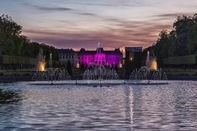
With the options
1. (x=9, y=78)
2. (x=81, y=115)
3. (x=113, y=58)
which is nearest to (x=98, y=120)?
(x=81, y=115)

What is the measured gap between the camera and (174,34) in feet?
343

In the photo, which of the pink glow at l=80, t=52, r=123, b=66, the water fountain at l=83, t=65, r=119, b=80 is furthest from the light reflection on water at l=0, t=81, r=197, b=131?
the pink glow at l=80, t=52, r=123, b=66

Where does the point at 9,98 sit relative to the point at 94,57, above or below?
below

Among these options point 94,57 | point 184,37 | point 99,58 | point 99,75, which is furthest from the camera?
point 94,57

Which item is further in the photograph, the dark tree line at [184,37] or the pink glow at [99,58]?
the pink glow at [99,58]

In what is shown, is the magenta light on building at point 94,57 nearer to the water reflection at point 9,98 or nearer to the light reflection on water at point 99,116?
the water reflection at point 9,98

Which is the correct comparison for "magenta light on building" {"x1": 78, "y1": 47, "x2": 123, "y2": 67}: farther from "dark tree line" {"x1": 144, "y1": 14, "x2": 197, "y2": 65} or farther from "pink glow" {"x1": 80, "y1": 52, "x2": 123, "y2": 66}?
"dark tree line" {"x1": 144, "y1": 14, "x2": 197, "y2": 65}

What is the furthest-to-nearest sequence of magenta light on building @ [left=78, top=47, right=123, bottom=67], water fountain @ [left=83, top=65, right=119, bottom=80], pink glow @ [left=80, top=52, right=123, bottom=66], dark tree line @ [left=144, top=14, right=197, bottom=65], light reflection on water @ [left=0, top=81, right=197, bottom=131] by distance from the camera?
magenta light on building @ [left=78, top=47, right=123, bottom=67], pink glow @ [left=80, top=52, right=123, bottom=66], dark tree line @ [left=144, top=14, right=197, bottom=65], water fountain @ [left=83, top=65, right=119, bottom=80], light reflection on water @ [left=0, top=81, right=197, bottom=131]

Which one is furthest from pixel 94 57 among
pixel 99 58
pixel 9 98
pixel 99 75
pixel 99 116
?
pixel 99 116

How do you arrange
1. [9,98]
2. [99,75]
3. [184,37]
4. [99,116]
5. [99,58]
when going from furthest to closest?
[99,58]
[184,37]
[99,75]
[9,98]
[99,116]

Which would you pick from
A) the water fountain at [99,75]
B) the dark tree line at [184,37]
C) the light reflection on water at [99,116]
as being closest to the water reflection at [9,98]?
the light reflection on water at [99,116]

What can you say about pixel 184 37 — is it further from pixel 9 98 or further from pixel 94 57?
pixel 94 57

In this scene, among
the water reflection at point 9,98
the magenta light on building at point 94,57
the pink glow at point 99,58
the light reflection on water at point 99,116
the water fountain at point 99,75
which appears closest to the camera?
the light reflection on water at point 99,116

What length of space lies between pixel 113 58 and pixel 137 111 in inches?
7183
